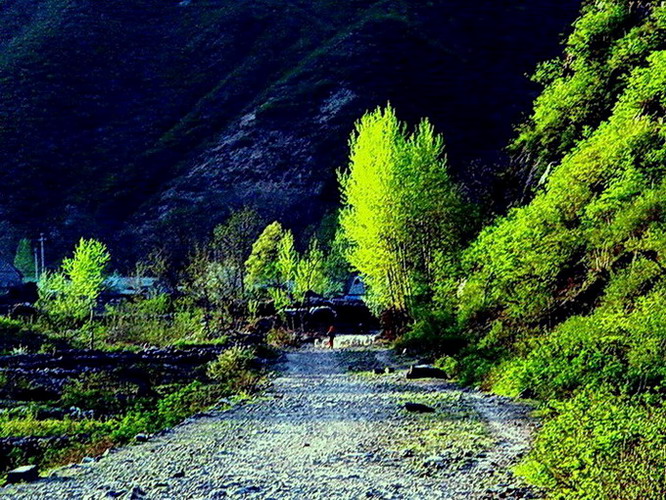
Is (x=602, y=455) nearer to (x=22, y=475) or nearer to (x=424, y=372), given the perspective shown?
(x=22, y=475)

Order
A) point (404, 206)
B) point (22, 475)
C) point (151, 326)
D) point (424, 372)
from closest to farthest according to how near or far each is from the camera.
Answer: point (22, 475), point (424, 372), point (404, 206), point (151, 326)

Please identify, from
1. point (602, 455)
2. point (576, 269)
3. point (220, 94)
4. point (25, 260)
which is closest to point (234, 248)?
point (576, 269)

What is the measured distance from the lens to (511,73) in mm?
116625

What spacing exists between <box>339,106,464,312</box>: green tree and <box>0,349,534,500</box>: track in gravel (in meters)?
12.2

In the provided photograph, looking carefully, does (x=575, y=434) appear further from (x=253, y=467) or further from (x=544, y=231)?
(x=544, y=231)

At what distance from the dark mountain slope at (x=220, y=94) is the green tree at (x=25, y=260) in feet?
11.3

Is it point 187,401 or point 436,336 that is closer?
point 187,401

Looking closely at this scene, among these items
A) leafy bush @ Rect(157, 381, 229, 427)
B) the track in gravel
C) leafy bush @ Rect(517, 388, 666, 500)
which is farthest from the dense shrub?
leafy bush @ Rect(517, 388, 666, 500)

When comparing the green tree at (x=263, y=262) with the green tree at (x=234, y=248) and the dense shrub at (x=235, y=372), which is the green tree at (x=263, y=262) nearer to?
the green tree at (x=234, y=248)

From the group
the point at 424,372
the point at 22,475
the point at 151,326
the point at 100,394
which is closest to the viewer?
the point at 22,475

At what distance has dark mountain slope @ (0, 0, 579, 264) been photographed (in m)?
96.4

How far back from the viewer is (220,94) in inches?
4813

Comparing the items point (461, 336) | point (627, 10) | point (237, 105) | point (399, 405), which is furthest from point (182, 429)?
point (237, 105)

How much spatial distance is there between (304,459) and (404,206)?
1828 centimetres
